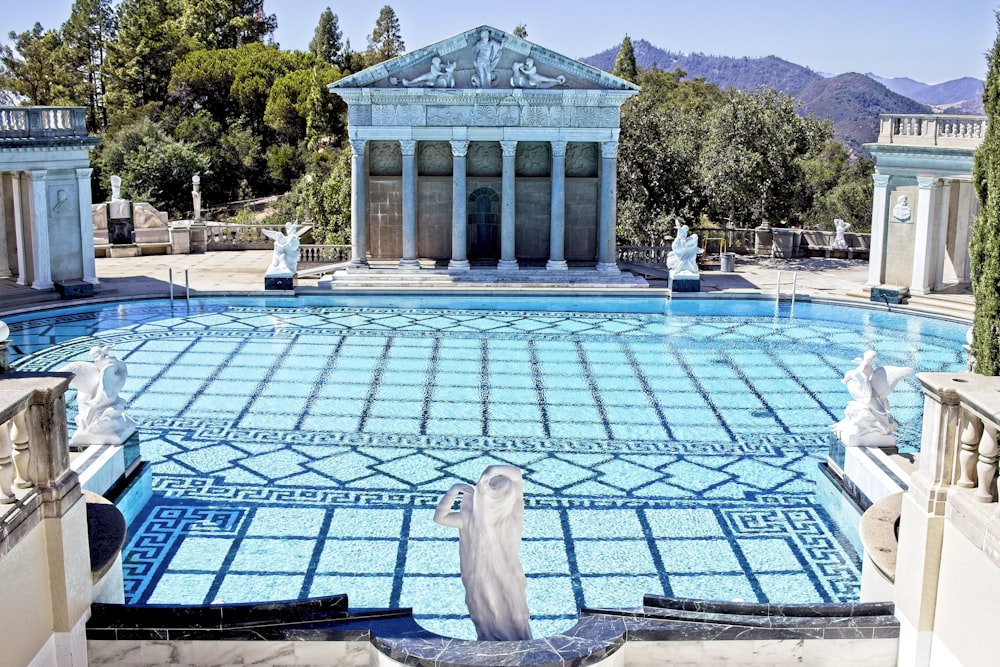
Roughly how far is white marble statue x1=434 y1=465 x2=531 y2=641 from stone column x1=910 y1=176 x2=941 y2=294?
2081 centimetres

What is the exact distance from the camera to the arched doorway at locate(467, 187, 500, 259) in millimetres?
29344

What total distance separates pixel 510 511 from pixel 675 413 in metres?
9.40

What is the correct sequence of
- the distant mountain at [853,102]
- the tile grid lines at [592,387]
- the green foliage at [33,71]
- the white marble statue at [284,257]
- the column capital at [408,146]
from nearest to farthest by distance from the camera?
the tile grid lines at [592,387], the white marble statue at [284,257], the column capital at [408,146], the green foliage at [33,71], the distant mountain at [853,102]

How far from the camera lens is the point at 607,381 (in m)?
17.2

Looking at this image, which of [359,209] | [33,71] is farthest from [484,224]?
[33,71]

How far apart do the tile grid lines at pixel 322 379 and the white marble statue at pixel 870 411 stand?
7196 millimetres

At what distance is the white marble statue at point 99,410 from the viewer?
11336 millimetres

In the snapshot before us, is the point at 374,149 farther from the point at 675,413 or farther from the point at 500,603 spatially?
the point at 500,603

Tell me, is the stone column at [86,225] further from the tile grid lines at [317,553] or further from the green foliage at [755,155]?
the green foliage at [755,155]

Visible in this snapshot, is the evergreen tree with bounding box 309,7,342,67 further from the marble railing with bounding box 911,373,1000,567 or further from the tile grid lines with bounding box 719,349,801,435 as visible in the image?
the marble railing with bounding box 911,373,1000,567

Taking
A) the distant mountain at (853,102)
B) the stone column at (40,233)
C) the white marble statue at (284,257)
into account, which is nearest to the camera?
the stone column at (40,233)

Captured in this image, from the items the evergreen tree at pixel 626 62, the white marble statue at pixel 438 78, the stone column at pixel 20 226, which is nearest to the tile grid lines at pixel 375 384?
the white marble statue at pixel 438 78

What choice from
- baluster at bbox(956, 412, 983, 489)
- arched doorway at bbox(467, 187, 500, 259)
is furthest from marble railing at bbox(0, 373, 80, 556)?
arched doorway at bbox(467, 187, 500, 259)

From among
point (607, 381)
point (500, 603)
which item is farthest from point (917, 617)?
point (607, 381)
